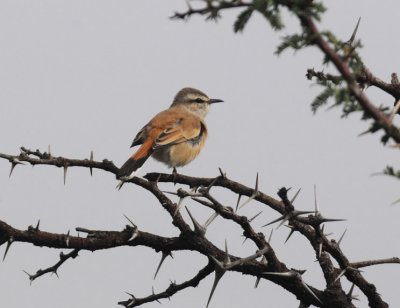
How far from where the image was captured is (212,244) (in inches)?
176

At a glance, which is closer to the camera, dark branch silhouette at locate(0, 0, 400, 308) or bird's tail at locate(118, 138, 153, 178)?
dark branch silhouette at locate(0, 0, 400, 308)

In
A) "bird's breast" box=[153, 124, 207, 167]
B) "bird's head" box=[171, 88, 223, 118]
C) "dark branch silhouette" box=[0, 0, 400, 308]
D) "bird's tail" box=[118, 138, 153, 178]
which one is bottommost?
"dark branch silhouette" box=[0, 0, 400, 308]

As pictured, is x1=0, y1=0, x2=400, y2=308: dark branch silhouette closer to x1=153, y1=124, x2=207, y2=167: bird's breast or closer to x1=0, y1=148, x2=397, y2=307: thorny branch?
x1=0, y1=148, x2=397, y2=307: thorny branch

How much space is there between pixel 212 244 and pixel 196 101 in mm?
7095

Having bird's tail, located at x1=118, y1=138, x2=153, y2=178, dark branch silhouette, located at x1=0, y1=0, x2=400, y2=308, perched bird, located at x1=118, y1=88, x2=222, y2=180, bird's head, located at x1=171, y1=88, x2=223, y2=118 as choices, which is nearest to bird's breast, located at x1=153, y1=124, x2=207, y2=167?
perched bird, located at x1=118, y1=88, x2=222, y2=180

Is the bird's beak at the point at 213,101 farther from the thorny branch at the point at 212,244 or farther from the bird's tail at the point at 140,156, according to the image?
the thorny branch at the point at 212,244

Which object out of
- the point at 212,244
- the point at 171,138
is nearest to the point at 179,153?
the point at 171,138

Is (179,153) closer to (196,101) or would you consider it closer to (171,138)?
(171,138)

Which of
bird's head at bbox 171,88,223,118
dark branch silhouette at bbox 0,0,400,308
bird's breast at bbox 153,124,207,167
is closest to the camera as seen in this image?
dark branch silhouette at bbox 0,0,400,308

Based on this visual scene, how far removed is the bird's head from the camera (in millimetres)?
11359

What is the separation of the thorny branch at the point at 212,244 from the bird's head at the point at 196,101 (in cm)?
643

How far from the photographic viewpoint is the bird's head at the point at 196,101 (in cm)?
1136

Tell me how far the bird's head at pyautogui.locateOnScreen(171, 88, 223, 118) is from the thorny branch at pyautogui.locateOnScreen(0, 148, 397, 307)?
6.43 m

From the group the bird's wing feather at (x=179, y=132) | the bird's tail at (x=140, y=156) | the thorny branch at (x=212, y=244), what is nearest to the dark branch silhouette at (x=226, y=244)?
the thorny branch at (x=212, y=244)
